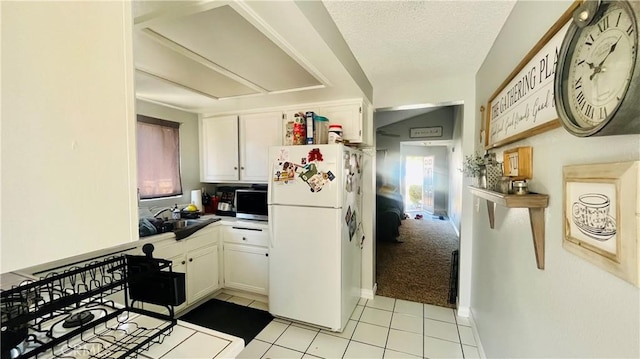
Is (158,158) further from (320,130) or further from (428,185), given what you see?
(428,185)

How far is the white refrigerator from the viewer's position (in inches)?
87.0

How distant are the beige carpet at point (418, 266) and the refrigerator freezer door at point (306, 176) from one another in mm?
1613

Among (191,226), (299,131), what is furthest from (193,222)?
(299,131)

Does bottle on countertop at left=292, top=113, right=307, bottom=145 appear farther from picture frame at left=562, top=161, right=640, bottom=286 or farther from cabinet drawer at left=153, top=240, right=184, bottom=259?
picture frame at left=562, top=161, right=640, bottom=286

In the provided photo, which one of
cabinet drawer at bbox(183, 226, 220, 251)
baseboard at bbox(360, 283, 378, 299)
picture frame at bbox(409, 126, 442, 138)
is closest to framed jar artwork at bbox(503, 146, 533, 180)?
baseboard at bbox(360, 283, 378, 299)

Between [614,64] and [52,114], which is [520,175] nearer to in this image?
[614,64]

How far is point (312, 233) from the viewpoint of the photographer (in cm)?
228

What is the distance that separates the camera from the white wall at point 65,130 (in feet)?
1.36

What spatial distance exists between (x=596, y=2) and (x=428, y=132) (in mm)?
5796

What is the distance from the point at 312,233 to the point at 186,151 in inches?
82.2

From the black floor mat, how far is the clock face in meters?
2.56

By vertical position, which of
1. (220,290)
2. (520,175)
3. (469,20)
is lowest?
(220,290)

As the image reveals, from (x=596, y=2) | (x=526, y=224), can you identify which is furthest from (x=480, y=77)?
(x=596, y=2)

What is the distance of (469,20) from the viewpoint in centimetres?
160
